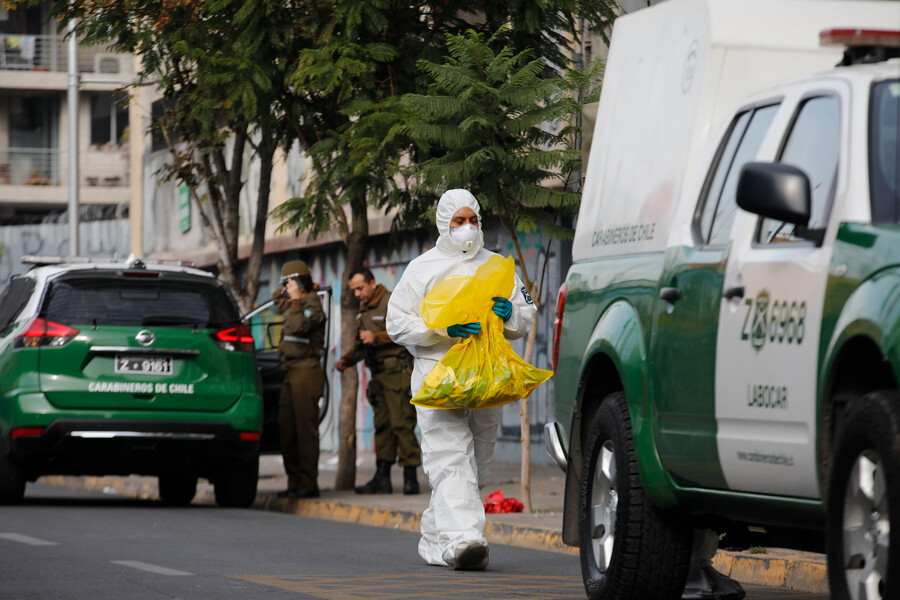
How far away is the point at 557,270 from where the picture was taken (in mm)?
19875

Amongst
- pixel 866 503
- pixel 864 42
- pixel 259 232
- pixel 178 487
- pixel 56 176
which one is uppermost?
pixel 56 176

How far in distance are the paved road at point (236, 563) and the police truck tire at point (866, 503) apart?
3.11 metres

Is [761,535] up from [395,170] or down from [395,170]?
down

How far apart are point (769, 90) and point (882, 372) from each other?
5.01 feet

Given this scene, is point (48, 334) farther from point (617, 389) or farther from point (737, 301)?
point (737, 301)

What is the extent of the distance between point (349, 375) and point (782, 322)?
10.6 metres

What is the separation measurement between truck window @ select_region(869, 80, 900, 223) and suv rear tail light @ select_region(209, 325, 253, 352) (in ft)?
29.7

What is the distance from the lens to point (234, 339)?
14.0 m

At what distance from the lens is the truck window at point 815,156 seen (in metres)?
5.61

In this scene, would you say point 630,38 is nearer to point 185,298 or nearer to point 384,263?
point 185,298

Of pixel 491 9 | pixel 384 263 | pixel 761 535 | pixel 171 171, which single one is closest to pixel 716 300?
pixel 761 535

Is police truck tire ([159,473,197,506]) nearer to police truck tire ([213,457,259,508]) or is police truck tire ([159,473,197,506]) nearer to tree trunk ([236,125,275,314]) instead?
police truck tire ([213,457,259,508])

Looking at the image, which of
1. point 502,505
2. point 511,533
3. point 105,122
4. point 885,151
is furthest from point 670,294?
point 105,122

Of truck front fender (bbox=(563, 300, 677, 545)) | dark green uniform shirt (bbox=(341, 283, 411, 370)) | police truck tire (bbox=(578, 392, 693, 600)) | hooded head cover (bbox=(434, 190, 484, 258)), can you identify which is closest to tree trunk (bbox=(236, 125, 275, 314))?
dark green uniform shirt (bbox=(341, 283, 411, 370))
